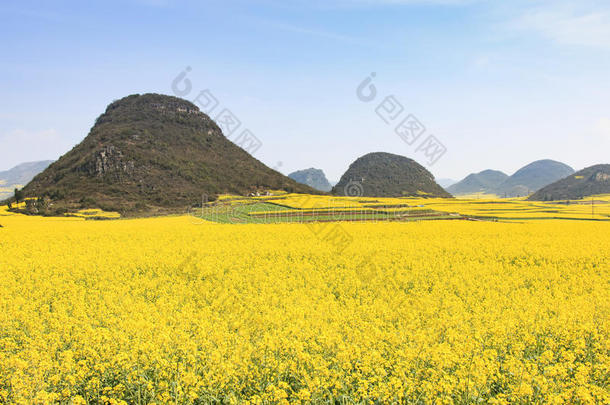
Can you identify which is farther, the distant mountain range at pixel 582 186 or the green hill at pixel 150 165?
the distant mountain range at pixel 582 186

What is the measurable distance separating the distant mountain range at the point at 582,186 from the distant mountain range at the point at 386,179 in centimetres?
4430

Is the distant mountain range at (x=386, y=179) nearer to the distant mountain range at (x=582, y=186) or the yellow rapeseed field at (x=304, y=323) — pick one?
the distant mountain range at (x=582, y=186)

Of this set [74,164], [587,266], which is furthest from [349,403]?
[74,164]

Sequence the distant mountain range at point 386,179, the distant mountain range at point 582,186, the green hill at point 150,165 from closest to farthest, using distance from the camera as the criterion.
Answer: the green hill at point 150,165
the distant mountain range at point 582,186
the distant mountain range at point 386,179

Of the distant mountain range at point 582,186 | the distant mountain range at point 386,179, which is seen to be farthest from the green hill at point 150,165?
the distant mountain range at point 582,186

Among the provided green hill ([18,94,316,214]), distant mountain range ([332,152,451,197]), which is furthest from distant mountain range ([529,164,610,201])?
green hill ([18,94,316,214])

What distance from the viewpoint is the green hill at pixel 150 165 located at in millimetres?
73125

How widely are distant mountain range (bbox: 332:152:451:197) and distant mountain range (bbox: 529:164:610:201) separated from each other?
4430 cm

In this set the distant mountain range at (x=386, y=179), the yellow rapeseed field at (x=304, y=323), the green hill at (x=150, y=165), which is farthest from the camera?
the distant mountain range at (x=386, y=179)

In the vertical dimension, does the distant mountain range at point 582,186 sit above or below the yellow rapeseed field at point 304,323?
above

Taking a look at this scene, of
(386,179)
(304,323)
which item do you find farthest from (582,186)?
(304,323)

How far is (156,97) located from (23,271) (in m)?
134

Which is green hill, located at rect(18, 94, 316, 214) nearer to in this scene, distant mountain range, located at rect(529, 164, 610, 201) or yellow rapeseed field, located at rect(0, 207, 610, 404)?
yellow rapeseed field, located at rect(0, 207, 610, 404)

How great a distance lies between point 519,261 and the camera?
15.8 meters
